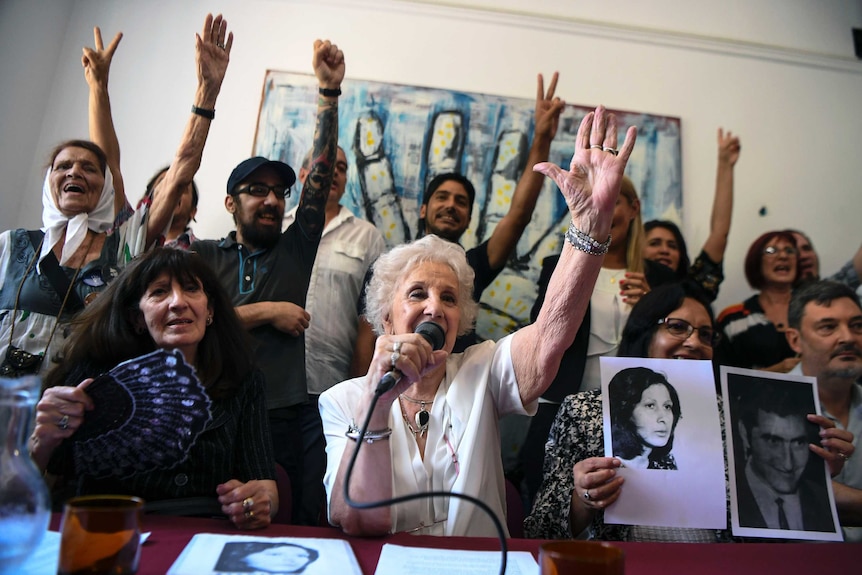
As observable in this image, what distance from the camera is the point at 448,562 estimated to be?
1043 mm

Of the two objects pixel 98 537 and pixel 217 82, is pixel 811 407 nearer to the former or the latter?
pixel 98 537

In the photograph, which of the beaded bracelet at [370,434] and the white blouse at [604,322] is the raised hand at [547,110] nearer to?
the white blouse at [604,322]

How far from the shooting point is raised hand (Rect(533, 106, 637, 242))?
55.7 inches

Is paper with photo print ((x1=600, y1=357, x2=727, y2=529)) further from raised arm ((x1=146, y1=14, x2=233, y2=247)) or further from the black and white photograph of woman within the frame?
raised arm ((x1=146, y1=14, x2=233, y2=247))

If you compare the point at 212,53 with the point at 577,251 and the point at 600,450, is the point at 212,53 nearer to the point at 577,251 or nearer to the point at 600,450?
the point at 577,251

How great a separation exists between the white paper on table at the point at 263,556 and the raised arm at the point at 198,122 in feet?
5.44

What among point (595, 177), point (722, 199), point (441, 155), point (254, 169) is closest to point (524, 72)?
point (441, 155)

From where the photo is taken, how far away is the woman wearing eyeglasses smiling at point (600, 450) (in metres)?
1.47

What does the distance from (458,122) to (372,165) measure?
0.43m

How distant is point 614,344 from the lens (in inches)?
104

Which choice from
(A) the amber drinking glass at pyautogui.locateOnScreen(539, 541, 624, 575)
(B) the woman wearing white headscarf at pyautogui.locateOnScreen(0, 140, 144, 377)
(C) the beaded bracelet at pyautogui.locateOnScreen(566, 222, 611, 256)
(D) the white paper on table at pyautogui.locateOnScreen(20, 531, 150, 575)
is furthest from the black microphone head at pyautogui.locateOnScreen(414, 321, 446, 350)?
(B) the woman wearing white headscarf at pyautogui.locateOnScreen(0, 140, 144, 377)

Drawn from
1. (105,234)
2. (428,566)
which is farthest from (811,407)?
(105,234)

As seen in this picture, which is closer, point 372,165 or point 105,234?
point 105,234

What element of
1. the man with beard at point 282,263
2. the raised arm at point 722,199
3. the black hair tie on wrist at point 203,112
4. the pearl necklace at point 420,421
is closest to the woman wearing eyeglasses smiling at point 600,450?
the pearl necklace at point 420,421
